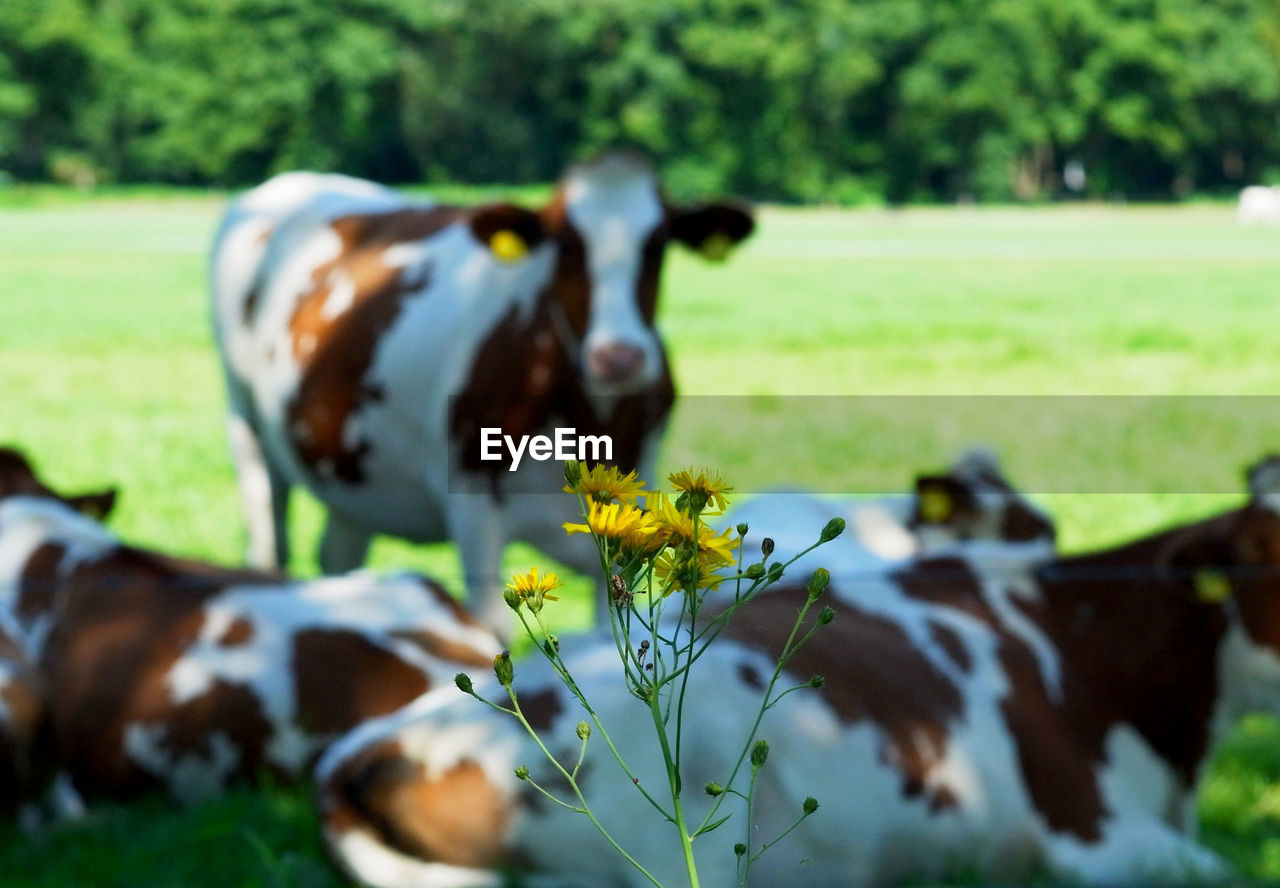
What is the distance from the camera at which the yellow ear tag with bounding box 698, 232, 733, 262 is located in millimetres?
3283

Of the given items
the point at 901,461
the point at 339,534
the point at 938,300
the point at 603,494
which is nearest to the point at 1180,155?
the point at 938,300

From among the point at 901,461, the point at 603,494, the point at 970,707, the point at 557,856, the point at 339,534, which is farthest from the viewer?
the point at 339,534

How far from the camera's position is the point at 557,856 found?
170cm

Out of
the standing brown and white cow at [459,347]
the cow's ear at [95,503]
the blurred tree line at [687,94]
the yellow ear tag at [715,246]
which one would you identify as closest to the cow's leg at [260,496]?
the standing brown and white cow at [459,347]

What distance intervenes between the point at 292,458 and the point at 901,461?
1885 mm

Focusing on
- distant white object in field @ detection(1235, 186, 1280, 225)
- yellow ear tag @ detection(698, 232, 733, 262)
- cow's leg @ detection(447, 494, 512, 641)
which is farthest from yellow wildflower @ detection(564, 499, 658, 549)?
distant white object in field @ detection(1235, 186, 1280, 225)

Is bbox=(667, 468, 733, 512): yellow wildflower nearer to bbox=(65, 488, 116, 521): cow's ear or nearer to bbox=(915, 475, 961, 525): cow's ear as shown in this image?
bbox=(915, 475, 961, 525): cow's ear

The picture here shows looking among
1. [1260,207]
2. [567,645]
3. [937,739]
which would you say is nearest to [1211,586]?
[937,739]

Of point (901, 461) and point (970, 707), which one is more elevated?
point (901, 461)

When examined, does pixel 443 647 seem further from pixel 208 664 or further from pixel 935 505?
pixel 935 505

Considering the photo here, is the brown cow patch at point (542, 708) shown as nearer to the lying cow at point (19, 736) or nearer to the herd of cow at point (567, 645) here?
the herd of cow at point (567, 645)

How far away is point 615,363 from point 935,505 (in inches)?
24.3

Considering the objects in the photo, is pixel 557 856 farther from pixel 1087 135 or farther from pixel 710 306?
pixel 1087 135

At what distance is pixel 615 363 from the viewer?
2.81 metres
